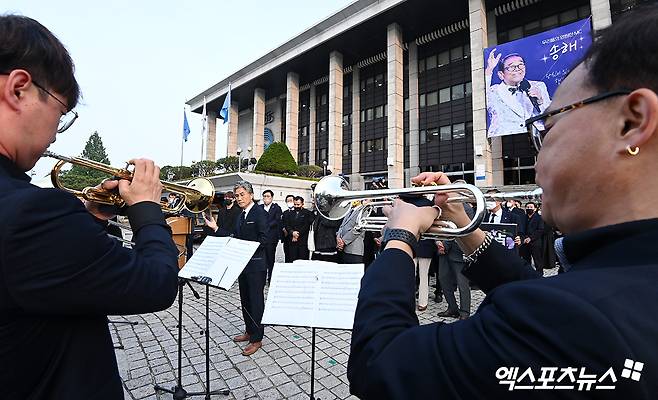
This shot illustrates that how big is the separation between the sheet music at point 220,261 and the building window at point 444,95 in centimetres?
2818

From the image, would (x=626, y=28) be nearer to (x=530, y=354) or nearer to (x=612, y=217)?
(x=612, y=217)

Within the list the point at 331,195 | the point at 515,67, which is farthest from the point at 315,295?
the point at 515,67

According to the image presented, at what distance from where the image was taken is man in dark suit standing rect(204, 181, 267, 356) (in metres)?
4.52

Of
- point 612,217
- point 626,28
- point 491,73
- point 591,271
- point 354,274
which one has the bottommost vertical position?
point 354,274

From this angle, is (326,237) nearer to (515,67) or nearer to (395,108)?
(515,67)

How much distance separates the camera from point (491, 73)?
20.4 m

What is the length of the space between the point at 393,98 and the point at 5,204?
26.2 metres

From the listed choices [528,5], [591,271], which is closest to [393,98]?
[528,5]

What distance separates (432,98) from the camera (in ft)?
95.0

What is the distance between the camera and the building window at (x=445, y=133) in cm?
2784

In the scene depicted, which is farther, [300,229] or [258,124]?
[258,124]

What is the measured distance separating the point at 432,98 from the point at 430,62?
123 inches

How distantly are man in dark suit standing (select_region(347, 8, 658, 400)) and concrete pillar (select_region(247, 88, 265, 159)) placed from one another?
37.4m

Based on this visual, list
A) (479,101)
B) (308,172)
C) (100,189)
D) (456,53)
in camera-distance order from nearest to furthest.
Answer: (100,189) → (479,101) → (308,172) → (456,53)
